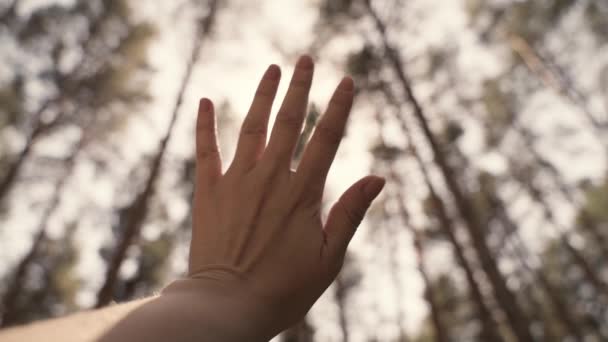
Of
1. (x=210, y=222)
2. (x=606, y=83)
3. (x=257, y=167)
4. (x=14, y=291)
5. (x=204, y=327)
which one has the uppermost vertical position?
(x=606, y=83)

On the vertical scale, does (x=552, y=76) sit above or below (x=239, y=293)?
above

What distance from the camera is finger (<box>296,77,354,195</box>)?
4.79 ft

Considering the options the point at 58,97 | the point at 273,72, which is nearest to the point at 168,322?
the point at 273,72

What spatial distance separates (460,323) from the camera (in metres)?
22.5

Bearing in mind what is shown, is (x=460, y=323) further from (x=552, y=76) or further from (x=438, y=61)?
(x=438, y=61)

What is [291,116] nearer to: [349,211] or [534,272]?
[349,211]

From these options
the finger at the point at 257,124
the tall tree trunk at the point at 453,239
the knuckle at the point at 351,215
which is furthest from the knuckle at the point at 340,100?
the tall tree trunk at the point at 453,239

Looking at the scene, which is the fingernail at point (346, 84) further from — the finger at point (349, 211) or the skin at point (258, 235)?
the finger at point (349, 211)

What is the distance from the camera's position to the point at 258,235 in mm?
1324

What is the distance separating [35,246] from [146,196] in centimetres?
797

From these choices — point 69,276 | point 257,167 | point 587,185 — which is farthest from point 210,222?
point 587,185

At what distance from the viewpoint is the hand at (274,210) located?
125 cm

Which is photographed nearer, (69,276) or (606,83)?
(606,83)

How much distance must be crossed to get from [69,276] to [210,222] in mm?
23311
